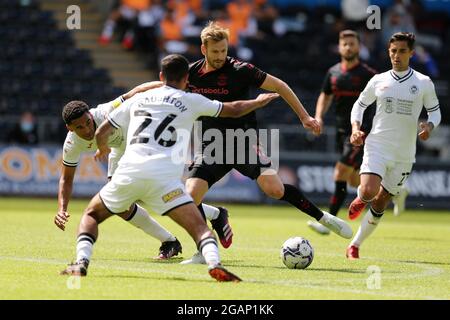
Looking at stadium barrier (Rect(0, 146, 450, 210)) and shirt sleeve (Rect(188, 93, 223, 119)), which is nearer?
shirt sleeve (Rect(188, 93, 223, 119))

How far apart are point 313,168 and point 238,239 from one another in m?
9.75

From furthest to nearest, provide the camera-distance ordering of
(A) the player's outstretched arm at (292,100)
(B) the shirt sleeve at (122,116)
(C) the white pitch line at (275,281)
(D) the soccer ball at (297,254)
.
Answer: (A) the player's outstretched arm at (292,100)
(D) the soccer ball at (297,254)
(B) the shirt sleeve at (122,116)
(C) the white pitch line at (275,281)

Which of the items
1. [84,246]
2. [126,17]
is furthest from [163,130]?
[126,17]

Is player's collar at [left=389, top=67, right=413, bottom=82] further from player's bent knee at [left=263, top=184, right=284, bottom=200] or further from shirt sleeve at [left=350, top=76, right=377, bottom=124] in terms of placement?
player's bent knee at [left=263, top=184, right=284, bottom=200]

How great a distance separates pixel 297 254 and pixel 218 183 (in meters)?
13.1

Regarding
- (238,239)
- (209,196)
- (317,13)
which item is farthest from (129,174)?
(317,13)

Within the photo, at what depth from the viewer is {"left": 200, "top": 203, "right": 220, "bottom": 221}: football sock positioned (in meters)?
10.4

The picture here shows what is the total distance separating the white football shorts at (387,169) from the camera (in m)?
10.7

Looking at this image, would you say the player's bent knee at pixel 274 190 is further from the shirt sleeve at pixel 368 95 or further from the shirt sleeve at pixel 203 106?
the shirt sleeve at pixel 203 106

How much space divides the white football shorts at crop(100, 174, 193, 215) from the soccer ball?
5.79 ft

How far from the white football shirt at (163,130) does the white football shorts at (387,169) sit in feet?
10.1

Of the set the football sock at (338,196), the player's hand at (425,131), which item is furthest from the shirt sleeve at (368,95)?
the football sock at (338,196)

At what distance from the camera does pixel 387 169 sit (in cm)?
1084

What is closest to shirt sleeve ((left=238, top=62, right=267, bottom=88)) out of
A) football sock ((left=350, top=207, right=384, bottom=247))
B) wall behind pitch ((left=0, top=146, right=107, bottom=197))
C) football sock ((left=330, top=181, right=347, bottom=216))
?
football sock ((left=350, top=207, right=384, bottom=247))
